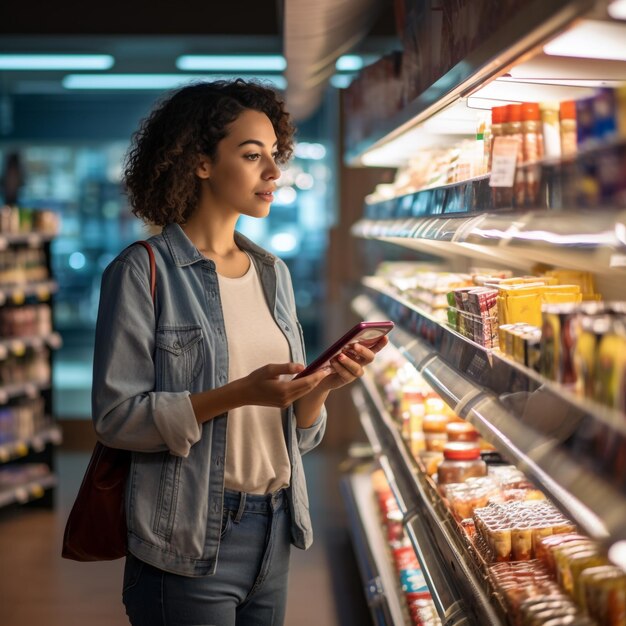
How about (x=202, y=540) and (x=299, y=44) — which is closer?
(x=202, y=540)

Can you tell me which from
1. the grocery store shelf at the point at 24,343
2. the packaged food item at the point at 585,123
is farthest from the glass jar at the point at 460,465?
the grocery store shelf at the point at 24,343

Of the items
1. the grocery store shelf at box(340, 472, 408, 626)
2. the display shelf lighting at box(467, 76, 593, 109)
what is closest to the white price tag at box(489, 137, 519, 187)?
the display shelf lighting at box(467, 76, 593, 109)

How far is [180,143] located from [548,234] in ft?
3.27

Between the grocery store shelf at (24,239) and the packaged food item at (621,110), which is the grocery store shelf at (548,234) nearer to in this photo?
the packaged food item at (621,110)

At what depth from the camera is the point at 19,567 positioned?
16.6 feet

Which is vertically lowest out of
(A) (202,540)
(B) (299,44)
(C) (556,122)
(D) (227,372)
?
(A) (202,540)

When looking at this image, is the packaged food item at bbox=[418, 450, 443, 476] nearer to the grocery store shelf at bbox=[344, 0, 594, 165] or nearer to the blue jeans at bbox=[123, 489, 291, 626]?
the blue jeans at bbox=[123, 489, 291, 626]

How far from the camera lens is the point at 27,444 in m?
6.19

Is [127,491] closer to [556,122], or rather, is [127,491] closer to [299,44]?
[556,122]

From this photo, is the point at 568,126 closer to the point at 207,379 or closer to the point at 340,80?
the point at 207,379

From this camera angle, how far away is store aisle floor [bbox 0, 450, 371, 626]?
4387mm

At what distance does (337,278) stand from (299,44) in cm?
350

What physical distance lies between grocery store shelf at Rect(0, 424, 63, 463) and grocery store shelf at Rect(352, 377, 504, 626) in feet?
9.62

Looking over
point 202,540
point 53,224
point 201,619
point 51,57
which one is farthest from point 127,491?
point 51,57
